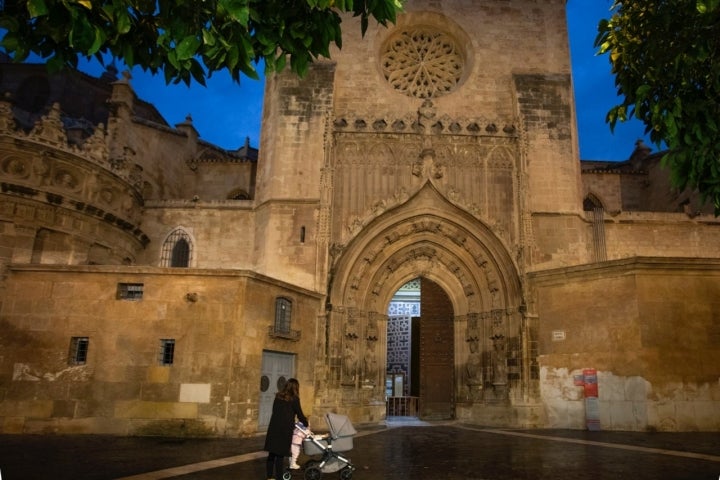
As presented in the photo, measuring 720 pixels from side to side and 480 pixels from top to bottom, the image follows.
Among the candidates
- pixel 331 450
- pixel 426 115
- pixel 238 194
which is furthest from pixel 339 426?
pixel 238 194

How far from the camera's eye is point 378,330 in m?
18.0

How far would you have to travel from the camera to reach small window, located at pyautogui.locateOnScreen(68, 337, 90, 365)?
12703 millimetres

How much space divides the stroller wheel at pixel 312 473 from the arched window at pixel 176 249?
13355mm

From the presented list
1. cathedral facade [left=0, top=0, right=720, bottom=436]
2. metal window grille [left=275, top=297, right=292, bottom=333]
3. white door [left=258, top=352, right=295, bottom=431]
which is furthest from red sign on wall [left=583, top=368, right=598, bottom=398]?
metal window grille [left=275, top=297, right=292, bottom=333]

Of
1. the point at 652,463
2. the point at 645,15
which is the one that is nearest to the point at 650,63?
the point at 645,15

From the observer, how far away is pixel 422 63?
69.2ft

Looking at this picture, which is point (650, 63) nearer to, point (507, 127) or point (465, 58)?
point (507, 127)

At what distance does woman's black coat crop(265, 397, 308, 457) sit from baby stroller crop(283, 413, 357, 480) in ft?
1.00

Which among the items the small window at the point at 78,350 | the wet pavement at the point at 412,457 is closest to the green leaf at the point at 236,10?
the wet pavement at the point at 412,457

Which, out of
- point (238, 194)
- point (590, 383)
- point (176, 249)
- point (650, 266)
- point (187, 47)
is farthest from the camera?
point (238, 194)

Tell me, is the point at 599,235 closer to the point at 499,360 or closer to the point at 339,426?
the point at 499,360

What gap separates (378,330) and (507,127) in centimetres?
831

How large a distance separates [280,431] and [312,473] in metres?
0.68

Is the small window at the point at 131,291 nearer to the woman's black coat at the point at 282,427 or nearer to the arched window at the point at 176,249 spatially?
the arched window at the point at 176,249
